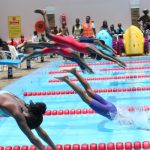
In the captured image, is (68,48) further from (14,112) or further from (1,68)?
(1,68)

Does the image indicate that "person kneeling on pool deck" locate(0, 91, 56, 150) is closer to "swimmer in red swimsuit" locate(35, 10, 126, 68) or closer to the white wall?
"swimmer in red swimsuit" locate(35, 10, 126, 68)

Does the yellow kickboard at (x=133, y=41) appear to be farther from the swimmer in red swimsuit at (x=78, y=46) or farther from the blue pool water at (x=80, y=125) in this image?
the swimmer in red swimsuit at (x=78, y=46)

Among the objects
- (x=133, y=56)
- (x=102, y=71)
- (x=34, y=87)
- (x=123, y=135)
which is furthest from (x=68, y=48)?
(x=133, y=56)

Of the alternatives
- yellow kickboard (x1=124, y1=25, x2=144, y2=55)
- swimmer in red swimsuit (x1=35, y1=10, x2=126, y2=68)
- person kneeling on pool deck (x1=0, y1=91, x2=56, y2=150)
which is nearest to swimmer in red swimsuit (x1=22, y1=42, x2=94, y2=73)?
swimmer in red swimsuit (x1=35, y1=10, x2=126, y2=68)

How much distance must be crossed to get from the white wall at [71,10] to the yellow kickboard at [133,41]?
22.7ft

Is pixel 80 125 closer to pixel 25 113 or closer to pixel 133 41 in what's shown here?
pixel 25 113

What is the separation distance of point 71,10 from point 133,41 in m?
8.56

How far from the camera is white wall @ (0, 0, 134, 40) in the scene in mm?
21438

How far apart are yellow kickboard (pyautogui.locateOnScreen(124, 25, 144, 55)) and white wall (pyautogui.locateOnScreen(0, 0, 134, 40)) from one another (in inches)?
273

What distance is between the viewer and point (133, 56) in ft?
48.5

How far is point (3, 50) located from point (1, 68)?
23.8 inches

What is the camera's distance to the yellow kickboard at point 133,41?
45.8ft

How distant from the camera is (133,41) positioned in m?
14.1

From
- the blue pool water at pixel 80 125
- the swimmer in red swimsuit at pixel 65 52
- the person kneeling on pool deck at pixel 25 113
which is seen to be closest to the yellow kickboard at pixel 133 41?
the blue pool water at pixel 80 125
